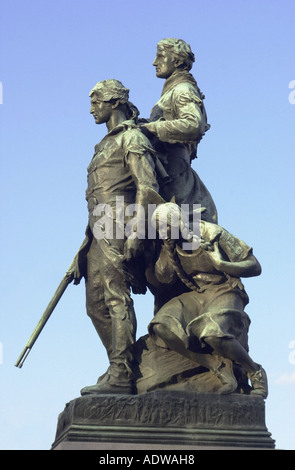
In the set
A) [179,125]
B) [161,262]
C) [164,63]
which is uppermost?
[164,63]

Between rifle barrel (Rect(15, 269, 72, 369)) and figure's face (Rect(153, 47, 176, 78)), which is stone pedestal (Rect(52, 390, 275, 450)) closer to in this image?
rifle barrel (Rect(15, 269, 72, 369))

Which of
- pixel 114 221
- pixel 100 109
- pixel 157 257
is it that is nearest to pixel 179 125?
pixel 100 109

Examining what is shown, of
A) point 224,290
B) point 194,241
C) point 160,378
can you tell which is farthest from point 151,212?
point 160,378

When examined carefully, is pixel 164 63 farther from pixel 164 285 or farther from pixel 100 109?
pixel 164 285

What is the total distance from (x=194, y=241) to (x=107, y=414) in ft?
6.47

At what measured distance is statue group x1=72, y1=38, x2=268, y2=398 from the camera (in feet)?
29.4

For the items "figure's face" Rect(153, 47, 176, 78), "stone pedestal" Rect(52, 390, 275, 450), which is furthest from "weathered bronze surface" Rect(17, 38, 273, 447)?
"figure's face" Rect(153, 47, 176, 78)

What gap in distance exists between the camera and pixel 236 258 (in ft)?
30.4

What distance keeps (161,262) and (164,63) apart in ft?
8.25

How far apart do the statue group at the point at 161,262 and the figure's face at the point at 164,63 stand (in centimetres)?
43

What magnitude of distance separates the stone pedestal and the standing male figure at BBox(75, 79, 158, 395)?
0.35 meters

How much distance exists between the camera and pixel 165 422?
8.51m

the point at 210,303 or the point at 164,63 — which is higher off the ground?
the point at 164,63

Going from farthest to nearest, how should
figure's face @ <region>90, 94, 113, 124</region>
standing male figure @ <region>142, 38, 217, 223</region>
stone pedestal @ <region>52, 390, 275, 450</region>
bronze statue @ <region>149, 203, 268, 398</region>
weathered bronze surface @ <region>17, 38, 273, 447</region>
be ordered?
figure's face @ <region>90, 94, 113, 124</region> → standing male figure @ <region>142, 38, 217, 223</region> → bronze statue @ <region>149, 203, 268, 398</region> → weathered bronze surface @ <region>17, 38, 273, 447</region> → stone pedestal @ <region>52, 390, 275, 450</region>
